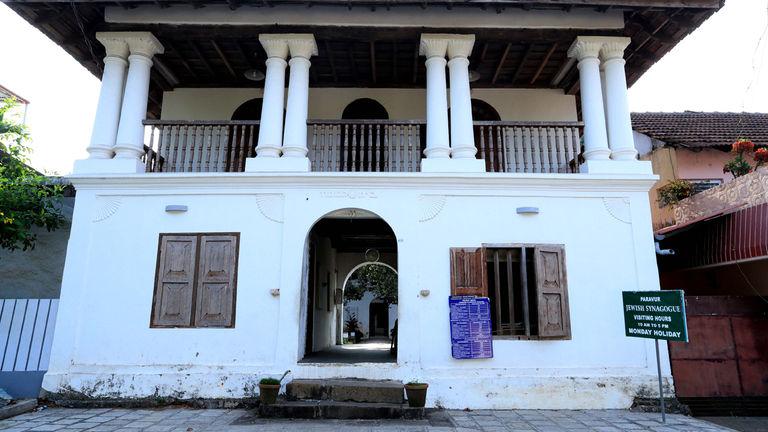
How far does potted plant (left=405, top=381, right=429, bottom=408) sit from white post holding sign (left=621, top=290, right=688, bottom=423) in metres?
3.07

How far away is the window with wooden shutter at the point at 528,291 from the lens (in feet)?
24.1

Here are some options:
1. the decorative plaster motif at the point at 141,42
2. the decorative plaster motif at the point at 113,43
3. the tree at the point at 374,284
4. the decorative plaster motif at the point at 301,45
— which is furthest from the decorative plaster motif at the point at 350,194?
the tree at the point at 374,284

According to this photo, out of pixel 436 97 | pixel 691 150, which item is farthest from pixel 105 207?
pixel 691 150

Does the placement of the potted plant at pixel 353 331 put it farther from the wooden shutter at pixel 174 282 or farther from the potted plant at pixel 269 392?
the potted plant at pixel 269 392

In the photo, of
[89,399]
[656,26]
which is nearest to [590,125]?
[656,26]

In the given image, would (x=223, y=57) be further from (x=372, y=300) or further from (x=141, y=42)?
(x=372, y=300)

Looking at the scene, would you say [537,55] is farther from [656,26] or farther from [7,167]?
[7,167]

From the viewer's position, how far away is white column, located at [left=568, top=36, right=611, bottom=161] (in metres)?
7.98

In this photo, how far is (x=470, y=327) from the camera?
23.6 ft

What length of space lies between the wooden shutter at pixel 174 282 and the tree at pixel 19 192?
2625 millimetres

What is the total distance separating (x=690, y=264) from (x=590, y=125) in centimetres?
346

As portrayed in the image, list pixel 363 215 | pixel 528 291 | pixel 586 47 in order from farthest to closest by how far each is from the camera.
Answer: pixel 586 47
pixel 363 215
pixel 528 291

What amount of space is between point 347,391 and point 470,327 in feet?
6.55

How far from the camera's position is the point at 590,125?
319 inches
